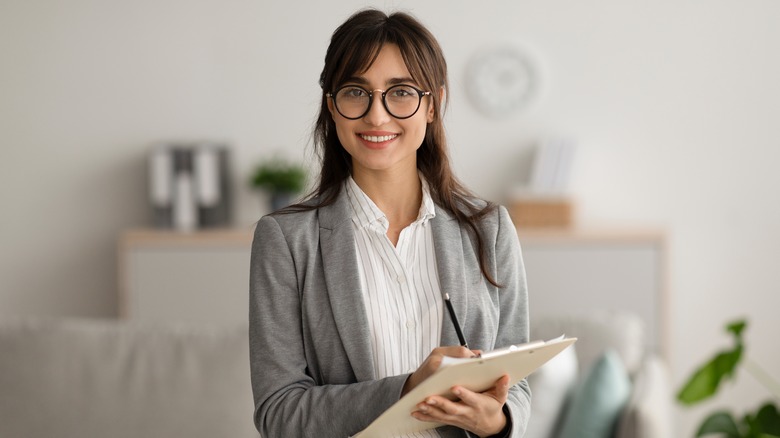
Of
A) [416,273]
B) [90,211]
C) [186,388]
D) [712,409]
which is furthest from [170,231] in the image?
[416,273]

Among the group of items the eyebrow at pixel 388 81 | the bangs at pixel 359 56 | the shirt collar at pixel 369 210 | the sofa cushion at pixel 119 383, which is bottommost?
the sofa cushion at pixel 119 383

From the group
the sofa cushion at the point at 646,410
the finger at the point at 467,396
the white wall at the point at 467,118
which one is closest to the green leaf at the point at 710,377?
the sofa cushion at the point at 646,410

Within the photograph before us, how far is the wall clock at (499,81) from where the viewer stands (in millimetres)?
4516

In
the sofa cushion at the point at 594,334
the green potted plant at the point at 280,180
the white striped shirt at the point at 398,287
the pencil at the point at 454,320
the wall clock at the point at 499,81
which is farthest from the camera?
the wall clock at the point at 499,81

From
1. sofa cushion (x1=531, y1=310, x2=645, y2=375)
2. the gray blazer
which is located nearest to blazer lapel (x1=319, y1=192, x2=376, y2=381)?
the gray blazer

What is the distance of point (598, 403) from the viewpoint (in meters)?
2.63

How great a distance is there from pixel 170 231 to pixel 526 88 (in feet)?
5.77

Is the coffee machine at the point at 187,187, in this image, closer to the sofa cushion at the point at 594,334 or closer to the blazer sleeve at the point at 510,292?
the sofa cushion at the point at 594,334

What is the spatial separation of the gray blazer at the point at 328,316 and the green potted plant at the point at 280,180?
9.74 ft

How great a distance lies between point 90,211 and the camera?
186 inches

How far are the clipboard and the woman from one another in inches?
1.2

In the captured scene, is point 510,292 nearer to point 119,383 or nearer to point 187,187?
point 119,383

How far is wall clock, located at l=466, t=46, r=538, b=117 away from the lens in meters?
4.52

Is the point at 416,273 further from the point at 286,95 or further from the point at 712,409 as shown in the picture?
the point at 712,409
